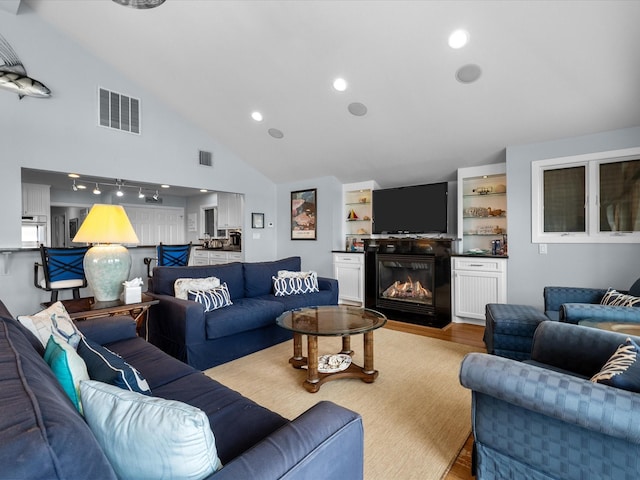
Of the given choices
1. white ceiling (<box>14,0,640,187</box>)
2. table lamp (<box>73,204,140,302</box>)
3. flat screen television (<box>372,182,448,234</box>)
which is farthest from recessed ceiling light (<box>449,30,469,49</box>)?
table lamp (<box>73,204,140,302</box>)

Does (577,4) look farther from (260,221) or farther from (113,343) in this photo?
(260,221)

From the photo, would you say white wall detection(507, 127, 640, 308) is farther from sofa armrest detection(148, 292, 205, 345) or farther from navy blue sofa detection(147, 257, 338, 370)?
sofa armrest detection(148, 292, 205, 345)

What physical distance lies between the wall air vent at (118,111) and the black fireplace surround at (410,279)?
3.96 metres

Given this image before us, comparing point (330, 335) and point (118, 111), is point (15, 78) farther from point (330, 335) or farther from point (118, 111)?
point (330, 335)

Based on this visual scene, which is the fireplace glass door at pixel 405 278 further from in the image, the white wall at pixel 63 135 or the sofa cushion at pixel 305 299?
the white wall at pixel 63 135

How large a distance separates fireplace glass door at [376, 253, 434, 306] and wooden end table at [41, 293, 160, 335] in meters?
3.28

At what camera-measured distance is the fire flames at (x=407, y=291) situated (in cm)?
467

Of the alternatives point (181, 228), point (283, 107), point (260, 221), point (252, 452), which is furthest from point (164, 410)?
point (181, 228)

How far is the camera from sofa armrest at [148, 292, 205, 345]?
2.72 m

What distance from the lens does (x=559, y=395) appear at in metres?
1.20

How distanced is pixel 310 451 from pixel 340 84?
11.8 feet

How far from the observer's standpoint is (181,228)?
8.88 metres

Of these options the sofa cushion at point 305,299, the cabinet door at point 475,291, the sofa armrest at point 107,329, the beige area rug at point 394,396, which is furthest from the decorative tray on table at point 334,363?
the cabinet door at point 475,291

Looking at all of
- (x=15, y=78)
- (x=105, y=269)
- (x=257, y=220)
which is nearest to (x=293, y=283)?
(x=105, y=269)
